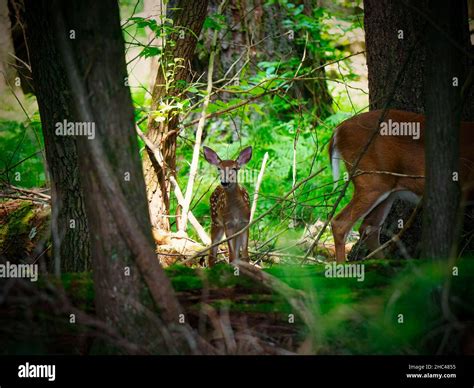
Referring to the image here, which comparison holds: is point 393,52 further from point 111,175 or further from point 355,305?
point 111,175

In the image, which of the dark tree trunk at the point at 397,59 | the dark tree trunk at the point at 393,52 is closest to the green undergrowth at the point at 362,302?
the dark tree trunk at the point at 397,59

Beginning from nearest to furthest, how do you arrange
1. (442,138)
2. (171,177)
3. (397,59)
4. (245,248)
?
(442,138) → (397,59) → (245,248) → (171,177)

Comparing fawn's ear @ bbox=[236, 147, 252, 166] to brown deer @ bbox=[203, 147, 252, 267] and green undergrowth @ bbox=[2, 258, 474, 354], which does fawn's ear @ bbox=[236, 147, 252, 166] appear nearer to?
brown deer @ bbox=[203, 147, 252, 267]

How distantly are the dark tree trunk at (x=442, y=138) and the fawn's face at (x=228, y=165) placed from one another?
2434 mm

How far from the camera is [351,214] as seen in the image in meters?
5.25

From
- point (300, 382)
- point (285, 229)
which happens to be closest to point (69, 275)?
point (300, 382)

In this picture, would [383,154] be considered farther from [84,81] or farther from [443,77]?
[84,81]

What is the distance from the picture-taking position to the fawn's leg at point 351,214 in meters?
5.18

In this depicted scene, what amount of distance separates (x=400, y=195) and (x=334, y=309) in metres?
2.06

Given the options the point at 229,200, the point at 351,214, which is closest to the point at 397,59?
the point at 351,214

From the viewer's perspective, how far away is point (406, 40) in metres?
5.13

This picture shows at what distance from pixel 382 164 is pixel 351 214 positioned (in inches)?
16.5

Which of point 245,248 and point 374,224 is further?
point 245,248

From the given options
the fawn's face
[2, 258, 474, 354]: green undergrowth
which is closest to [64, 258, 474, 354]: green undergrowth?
[2, 258, 474, 354]: green undergrowth
